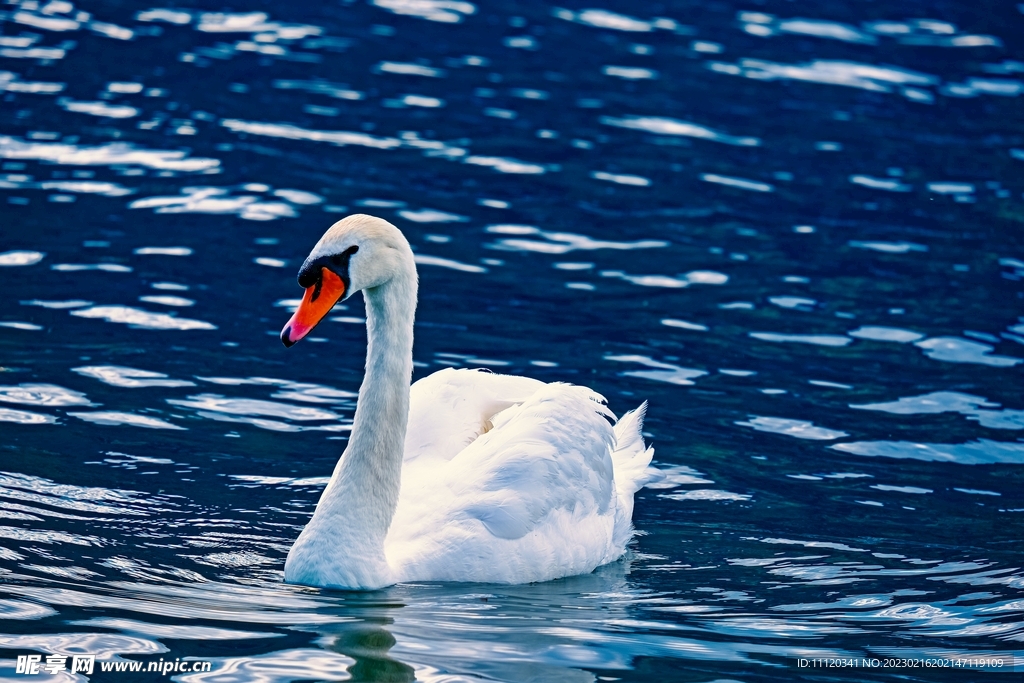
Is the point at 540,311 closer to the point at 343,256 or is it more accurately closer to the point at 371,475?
the point at 371,475

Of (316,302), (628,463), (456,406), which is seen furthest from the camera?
(628,463)

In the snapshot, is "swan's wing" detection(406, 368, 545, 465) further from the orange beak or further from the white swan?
the orange beak

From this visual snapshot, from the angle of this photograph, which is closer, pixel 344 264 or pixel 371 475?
pixel 344 264

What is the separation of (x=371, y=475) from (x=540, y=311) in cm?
495

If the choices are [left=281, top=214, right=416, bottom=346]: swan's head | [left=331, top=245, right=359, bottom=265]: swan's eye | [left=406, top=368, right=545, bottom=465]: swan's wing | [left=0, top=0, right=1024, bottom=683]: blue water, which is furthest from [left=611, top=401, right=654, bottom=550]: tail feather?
[left=331, top=245, right=359, bottom=265]: swan's eye

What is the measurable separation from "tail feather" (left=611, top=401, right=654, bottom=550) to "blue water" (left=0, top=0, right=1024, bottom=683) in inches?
8.2

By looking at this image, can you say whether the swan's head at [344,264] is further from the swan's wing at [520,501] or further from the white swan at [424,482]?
the swan's wing at [520,501]

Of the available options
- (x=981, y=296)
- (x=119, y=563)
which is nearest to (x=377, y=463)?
(x=119, y=563)

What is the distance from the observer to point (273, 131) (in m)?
16.6

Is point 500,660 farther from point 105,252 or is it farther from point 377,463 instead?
point 105,252

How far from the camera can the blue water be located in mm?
7191

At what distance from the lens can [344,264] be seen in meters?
7.34

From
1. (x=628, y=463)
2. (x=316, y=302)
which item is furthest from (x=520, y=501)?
(x=628, y=463)

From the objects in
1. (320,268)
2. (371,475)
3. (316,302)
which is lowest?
(371,475)
